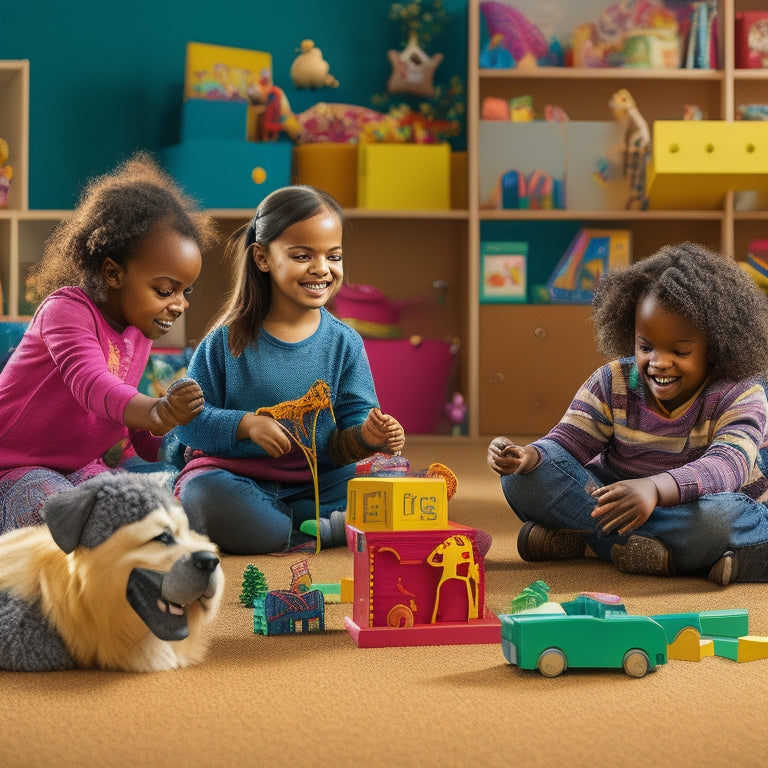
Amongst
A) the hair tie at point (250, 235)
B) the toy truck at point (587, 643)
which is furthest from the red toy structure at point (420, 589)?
the hair tie at point (250, 235)

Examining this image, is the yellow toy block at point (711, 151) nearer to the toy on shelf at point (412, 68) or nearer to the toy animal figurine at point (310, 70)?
the toy on shelf at point (412, 68)

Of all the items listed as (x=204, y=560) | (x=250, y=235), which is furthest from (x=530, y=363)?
(x=204, y=560)

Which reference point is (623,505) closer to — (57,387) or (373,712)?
(373,712)

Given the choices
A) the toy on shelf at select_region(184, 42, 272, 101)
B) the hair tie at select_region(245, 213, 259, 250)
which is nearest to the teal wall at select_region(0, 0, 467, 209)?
the toy on shelf at select_region(184, 42, 272, 101)

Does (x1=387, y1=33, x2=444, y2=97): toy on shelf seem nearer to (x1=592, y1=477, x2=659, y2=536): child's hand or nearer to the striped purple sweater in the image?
the striped purple sweater

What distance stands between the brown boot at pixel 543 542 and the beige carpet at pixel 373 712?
388 mm

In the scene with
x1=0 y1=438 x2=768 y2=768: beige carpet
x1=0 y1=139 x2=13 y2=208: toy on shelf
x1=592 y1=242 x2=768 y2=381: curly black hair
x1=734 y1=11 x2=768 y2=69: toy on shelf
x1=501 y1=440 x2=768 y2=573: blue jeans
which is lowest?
x1=0 y1=438 x2=768 y2=768: beige carpet

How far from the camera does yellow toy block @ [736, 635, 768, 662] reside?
3.17ft

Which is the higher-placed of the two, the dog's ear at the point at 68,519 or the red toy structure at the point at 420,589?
the dog's ear at the point at 68,519

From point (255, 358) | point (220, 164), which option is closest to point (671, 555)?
point (255, 358)

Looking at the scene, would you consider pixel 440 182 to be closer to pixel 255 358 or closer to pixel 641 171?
pixel 641 171

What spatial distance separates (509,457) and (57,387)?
1.83 ft

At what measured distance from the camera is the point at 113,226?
4.57ft

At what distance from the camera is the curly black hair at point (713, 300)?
138cm
